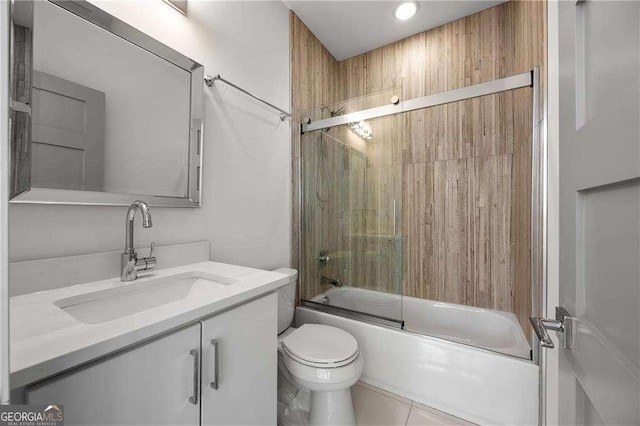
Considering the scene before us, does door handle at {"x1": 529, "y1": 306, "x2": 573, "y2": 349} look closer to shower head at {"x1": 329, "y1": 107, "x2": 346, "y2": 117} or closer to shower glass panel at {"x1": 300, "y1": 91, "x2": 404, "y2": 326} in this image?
shower glass panel at {"x1": 300, "y1": 91, "x2": 404, "y2": 326}

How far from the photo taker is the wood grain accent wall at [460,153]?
6.56ft

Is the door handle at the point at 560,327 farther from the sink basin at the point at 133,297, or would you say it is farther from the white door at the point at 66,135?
the white door at the point at 66,135

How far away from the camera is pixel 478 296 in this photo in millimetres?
2133

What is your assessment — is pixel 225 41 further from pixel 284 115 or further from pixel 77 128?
pixel 77 128

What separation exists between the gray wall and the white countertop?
0.22 meters

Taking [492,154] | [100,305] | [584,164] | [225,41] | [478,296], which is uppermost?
[225,41]

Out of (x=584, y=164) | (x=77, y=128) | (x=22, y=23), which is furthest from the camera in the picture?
(x=77, y=128)

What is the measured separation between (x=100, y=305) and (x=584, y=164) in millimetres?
1394

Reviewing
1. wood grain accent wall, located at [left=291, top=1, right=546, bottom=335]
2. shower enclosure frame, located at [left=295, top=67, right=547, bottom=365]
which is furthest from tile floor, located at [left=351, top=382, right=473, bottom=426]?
wood grain accent wall, located at [left=291, top=1, right=546, bottom=335]

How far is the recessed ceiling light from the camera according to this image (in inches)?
78.6

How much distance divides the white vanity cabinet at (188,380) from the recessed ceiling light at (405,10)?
229cm

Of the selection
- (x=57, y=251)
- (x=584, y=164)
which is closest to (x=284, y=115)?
(x=57, y=251)

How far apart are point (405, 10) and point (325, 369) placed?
2520 millimetres

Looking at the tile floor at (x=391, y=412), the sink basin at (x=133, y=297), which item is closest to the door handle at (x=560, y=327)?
the sink basin at (x=133, y=297)
